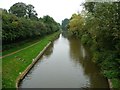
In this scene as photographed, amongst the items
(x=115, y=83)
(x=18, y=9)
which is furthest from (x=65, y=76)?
(x=18, y=9)

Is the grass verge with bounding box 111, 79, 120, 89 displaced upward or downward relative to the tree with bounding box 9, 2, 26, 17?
downward

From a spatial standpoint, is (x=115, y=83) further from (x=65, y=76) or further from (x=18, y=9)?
(x=18, y=9)

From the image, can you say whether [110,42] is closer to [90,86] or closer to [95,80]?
[95,80]

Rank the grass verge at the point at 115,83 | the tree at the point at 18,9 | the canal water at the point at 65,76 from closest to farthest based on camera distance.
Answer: the grass verge at the point at 115,83 → the canal water at the point at 65,76 → the tree at the point at 18,9

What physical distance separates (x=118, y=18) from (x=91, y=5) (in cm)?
1633

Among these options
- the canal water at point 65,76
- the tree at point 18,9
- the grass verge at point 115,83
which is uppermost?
the tree at point 18,9

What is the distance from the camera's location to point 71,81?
65.6 ft

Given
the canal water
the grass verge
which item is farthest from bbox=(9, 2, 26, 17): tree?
the grass verge

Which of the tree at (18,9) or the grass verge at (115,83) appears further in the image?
the tree at (18,9)

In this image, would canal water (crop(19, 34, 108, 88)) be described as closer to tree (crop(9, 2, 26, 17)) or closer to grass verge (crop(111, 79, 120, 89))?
grass verge (crop(111, 79, 120, 89))

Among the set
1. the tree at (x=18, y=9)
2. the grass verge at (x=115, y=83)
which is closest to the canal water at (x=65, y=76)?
the grass verge at (x=115, y=83)

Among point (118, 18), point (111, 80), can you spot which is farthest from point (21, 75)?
point (118, 18)

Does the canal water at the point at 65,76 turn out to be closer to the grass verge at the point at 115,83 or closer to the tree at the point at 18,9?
the grass verge at the point at 115,83

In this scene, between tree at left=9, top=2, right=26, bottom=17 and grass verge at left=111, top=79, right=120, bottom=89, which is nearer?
grass verge at left=111, top=79, right=120, bottom=89
